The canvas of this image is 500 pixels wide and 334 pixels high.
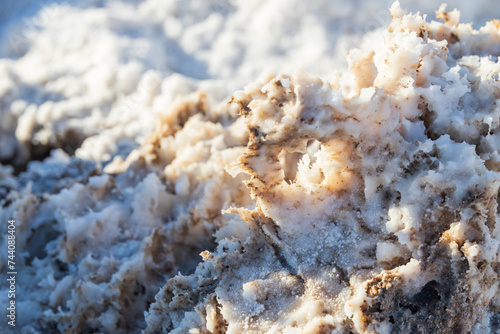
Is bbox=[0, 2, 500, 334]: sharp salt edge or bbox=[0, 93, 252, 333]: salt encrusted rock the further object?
bbox=[0, 93, 252, 333]: salt encrusted rock

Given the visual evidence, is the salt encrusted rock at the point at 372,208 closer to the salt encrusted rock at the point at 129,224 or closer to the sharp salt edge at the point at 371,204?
the sharp salt edge at the point at 371,204

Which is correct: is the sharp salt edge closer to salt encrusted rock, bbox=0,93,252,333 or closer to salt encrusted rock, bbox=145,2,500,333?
salt encrusted rock, bbox=145,2,500,333

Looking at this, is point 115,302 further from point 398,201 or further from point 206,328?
point 398,201

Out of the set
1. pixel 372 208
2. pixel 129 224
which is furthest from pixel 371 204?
pixel 129 224

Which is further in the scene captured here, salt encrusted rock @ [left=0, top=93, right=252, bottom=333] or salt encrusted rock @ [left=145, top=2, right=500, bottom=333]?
salt encrusted rock @ [left=0, top=93, right=252, bottom=333]

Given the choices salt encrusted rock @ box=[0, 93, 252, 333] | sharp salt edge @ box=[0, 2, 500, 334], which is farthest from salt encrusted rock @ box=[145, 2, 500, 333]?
salt encrusted rock @ box=[0, 93, 252, 333]

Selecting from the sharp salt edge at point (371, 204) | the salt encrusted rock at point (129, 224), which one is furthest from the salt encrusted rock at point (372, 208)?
the salt encrusted rock at point (129, 224)

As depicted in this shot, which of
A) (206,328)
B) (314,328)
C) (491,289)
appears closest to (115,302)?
(206,328)

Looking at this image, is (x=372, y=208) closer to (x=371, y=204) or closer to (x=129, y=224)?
(x=371, y=204)
